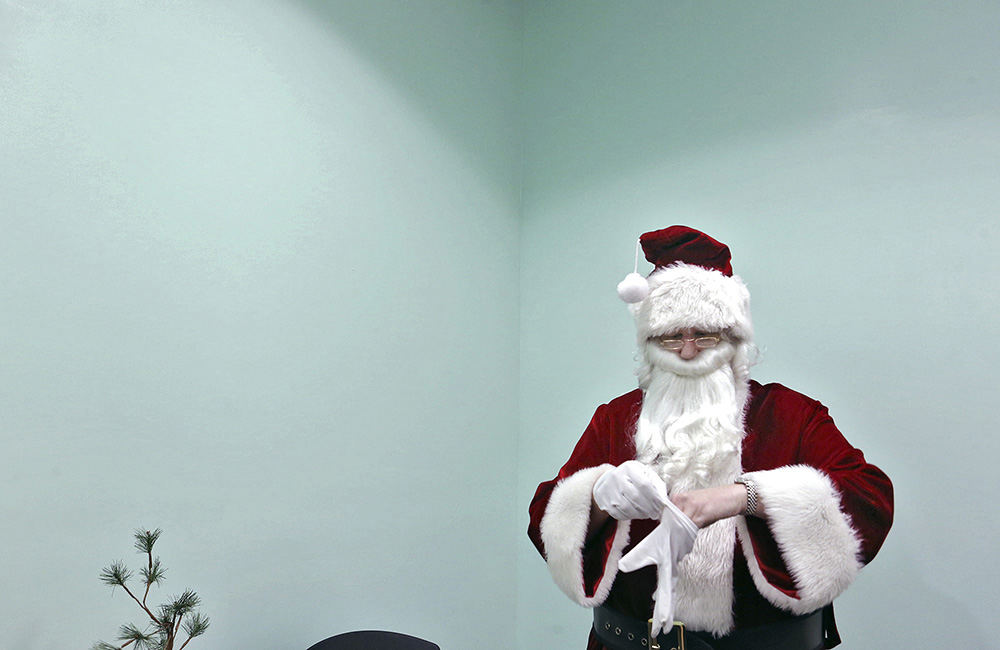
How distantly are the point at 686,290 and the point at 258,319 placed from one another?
3.37ft

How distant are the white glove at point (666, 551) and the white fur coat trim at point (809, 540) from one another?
0.17 metres

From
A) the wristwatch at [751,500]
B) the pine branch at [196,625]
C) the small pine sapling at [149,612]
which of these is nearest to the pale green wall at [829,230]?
the wristwatch at [751,500]

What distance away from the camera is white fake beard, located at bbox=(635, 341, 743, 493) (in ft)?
4.50

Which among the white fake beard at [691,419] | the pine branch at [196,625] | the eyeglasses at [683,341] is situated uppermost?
the eyeglasses at [683,341]

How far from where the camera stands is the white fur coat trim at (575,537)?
4.60 feet

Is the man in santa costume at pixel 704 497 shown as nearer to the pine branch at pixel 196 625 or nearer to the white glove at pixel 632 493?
the white glove at pixel 632 493

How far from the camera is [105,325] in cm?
147

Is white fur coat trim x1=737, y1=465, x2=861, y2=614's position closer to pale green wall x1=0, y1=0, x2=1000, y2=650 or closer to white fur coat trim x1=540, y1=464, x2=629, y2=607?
white fur coat trim x1=540, y1=464, x2=629, y2=607

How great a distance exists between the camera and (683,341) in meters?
1.51

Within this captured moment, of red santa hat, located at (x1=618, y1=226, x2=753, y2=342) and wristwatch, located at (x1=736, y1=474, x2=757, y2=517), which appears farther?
red santa hat, located at (x1=618, y1=226, x2=753, y2=342)

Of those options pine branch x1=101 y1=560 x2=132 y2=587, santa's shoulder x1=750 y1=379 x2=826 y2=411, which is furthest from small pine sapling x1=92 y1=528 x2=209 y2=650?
santa's shoulder x1=750 y1=379 x2=826 y2=411

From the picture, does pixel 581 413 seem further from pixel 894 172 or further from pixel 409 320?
pixel 894 172

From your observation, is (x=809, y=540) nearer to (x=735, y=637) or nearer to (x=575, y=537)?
(x=735, y=637)

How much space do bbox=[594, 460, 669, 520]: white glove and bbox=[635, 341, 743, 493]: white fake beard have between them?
0.09 metres
